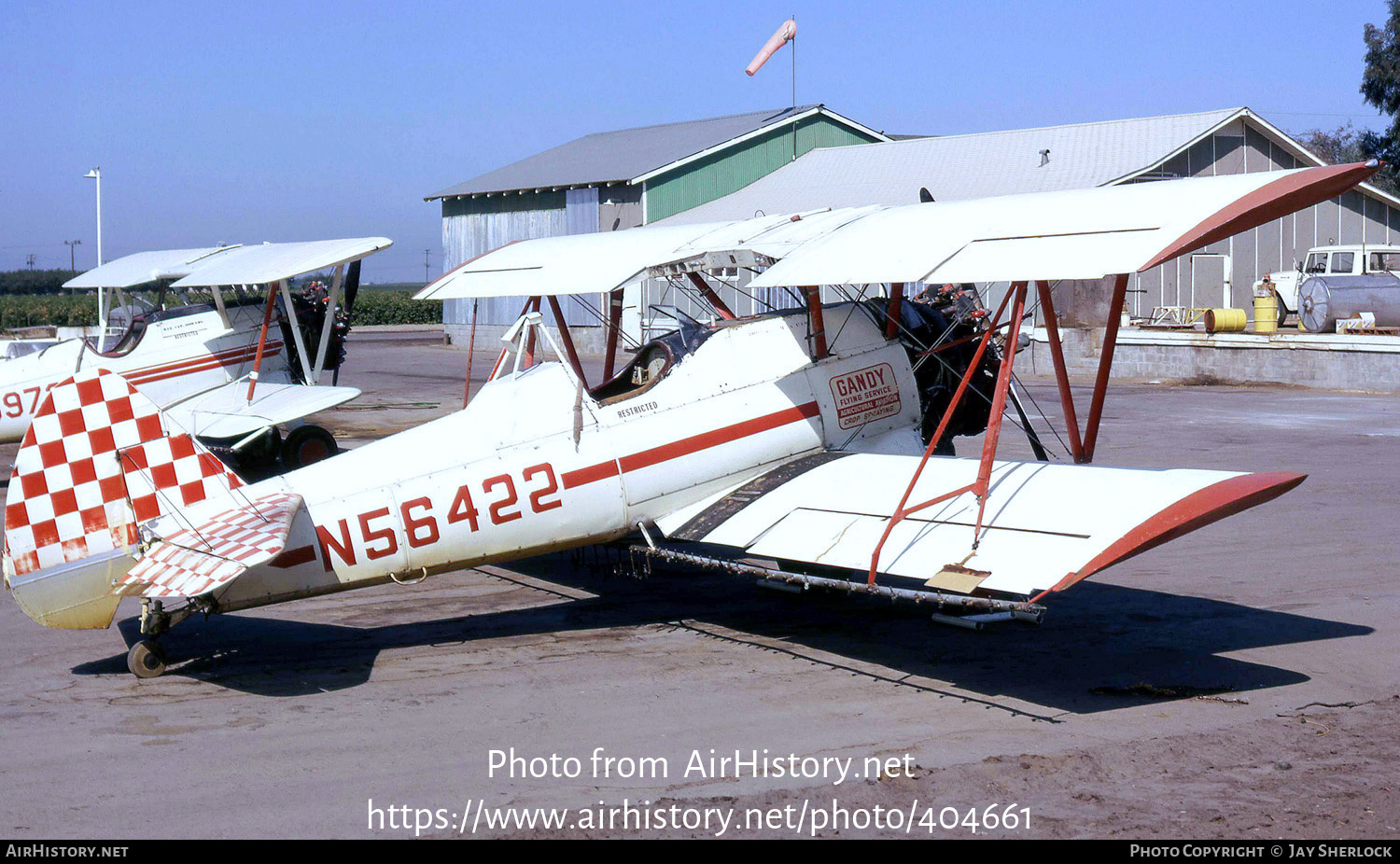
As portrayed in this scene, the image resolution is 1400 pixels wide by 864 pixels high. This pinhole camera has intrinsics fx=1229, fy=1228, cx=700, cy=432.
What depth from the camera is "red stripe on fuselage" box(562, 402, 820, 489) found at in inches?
306

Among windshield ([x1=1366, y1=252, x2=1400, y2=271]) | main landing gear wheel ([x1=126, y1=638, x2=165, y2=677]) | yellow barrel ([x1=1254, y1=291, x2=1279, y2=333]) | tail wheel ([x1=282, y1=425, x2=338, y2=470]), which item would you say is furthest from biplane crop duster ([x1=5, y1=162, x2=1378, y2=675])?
windshield ([x1=1366, y1=252, x2=1400, y2=271])

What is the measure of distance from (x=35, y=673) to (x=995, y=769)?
5473 mm

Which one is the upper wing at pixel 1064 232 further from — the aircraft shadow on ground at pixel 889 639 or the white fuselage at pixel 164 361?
the white fuselage at pixel 164 361

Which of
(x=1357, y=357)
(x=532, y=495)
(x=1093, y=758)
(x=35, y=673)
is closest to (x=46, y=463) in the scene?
(x=35, y=673)

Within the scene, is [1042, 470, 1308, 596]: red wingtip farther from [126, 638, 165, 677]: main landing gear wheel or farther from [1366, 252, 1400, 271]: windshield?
[1366, 252, 1400, 271]: windshield

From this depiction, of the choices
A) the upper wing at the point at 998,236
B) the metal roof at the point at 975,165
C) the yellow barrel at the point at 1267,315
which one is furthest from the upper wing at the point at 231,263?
the yellow barrel at the point at 1267,315

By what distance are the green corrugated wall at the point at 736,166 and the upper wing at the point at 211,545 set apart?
30.7 m

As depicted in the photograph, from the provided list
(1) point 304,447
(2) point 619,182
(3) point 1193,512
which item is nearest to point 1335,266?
(2) point 619,182

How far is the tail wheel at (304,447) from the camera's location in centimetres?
1495

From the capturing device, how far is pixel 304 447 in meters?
15.0

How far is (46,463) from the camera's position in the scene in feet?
21.5

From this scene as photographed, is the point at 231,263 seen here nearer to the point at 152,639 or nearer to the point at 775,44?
the point at 152,639
